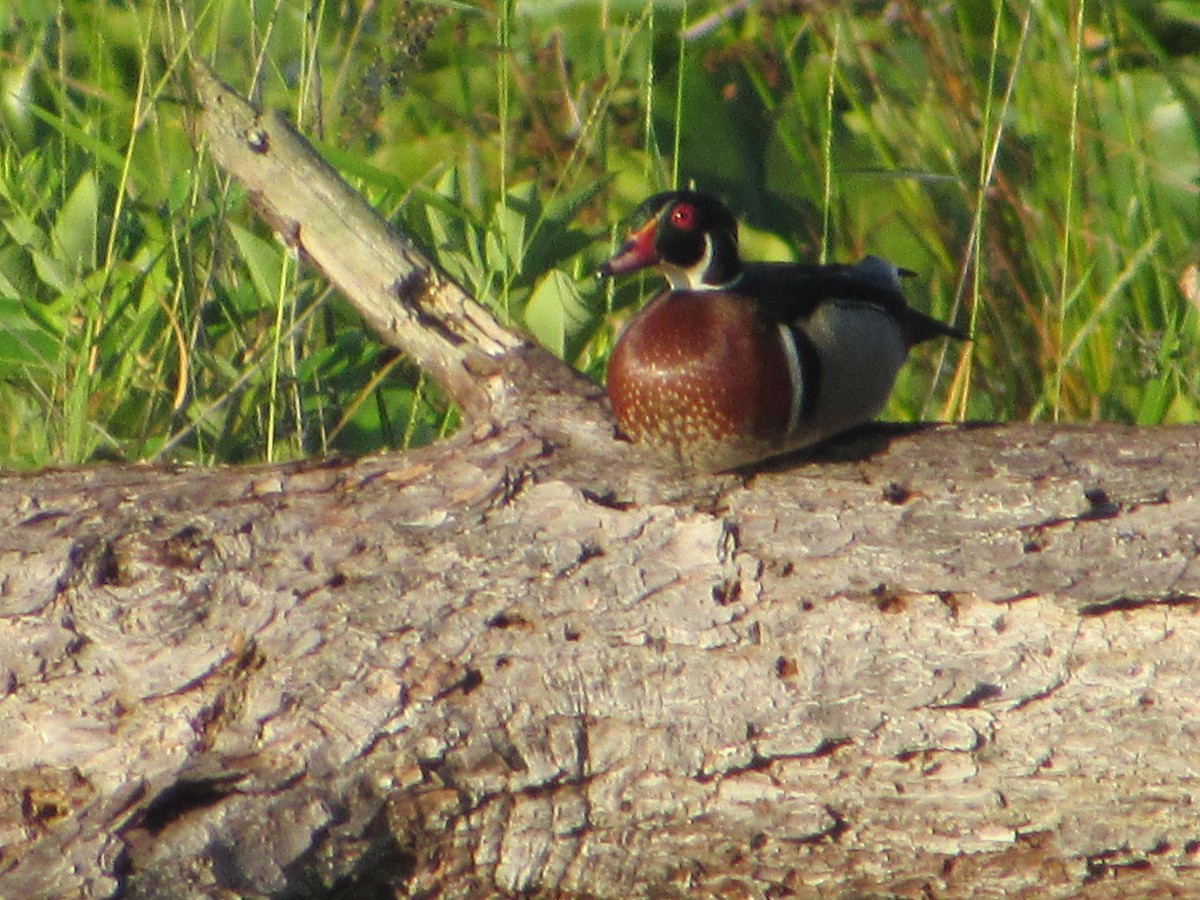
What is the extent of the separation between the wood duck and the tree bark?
0.10m

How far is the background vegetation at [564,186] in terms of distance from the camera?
2896mm

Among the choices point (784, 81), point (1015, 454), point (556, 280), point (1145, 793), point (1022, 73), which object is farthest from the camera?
point (784, 81)

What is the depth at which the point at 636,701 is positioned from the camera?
6.88 feet

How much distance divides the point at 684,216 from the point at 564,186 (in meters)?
1.93

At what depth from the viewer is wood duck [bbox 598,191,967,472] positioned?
223 cm

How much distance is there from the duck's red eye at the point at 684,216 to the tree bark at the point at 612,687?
1.35ft

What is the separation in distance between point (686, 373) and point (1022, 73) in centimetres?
200

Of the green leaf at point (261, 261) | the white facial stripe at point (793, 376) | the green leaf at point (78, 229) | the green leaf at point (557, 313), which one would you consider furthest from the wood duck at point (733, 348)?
the green leaf at point (78, 229)

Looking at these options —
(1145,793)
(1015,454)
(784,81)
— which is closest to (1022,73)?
(784,81)

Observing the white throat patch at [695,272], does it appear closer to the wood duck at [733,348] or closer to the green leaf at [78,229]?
the wood duck at [733,348]

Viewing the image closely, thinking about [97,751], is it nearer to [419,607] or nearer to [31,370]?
[419,607]

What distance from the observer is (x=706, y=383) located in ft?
7.36

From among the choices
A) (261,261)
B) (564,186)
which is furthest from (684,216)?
(564,186)

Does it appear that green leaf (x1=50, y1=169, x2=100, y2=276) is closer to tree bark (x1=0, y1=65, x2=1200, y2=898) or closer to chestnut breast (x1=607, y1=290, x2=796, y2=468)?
tree bark (x1=0, y1=65, x2=1200, y2=898)
